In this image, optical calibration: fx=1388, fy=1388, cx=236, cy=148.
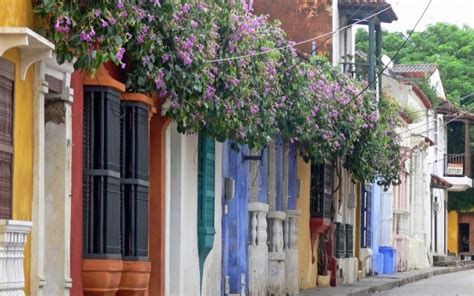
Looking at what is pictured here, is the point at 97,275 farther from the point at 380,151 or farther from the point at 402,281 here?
the point at 402,281

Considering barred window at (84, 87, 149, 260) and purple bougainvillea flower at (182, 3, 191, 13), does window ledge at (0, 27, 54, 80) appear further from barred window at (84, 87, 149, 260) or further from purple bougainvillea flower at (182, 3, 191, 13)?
purple bougainvillea flower at (182, 3, 191, 13)

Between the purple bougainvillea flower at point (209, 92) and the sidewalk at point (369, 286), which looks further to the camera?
the sidewalk at point (369, 286)

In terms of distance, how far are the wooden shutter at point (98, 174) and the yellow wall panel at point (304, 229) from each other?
12.9 metres

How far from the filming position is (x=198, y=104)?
16344mm

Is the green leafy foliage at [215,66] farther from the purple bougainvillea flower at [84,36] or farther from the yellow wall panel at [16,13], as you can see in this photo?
the yellow wall panel at [16,13]

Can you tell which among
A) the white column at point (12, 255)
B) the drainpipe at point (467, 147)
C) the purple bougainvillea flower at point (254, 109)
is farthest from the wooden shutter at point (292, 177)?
the drainpipe at point (467, 147)

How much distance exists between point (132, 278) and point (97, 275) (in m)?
1.12

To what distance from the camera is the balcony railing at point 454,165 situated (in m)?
56.6

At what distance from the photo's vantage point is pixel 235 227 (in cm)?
2128

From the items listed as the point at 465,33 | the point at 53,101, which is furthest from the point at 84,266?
the point at 465,33

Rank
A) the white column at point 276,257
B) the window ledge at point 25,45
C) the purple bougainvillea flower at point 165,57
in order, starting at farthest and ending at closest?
the white column at point 276,257 < the purple bougainvillea flower at point 165,57 < the window ledge at point 25,45

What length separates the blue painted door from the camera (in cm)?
2081

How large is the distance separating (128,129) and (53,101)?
6.95 feet

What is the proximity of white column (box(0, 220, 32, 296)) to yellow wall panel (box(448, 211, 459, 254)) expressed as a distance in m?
51.9
